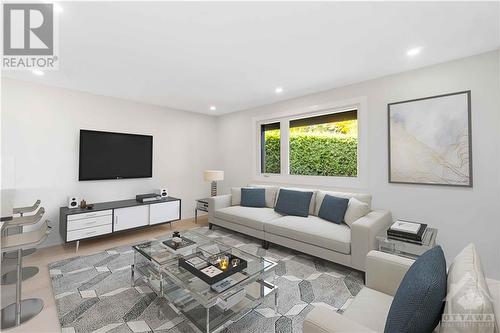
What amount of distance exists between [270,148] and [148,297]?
3378 millimetres

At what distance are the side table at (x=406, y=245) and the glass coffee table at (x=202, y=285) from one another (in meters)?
1.30

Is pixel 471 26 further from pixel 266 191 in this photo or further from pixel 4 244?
pixel 4 244

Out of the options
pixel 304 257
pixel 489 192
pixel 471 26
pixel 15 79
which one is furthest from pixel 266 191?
pixel 15 79

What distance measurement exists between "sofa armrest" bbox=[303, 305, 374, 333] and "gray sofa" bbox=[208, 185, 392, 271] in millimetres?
1558

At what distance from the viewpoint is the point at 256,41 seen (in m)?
2.26

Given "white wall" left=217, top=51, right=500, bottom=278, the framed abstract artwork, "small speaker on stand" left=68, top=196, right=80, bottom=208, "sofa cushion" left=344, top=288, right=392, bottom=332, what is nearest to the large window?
"white wall" left=217, top=51, right=500, bottom=278

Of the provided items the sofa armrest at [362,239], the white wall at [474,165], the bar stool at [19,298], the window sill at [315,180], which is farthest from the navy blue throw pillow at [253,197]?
the bar stool at [19,298]

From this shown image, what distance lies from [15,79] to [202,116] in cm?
318

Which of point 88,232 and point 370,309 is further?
point 88,232

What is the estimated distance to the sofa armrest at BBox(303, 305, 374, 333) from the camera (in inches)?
39.9

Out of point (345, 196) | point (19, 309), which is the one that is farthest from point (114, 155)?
point (345, 196)

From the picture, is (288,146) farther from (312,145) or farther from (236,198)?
(236,198)

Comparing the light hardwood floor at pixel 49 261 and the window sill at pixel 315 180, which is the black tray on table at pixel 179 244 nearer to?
the light hardwood floor at pixel 49 261

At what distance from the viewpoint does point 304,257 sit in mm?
3078
